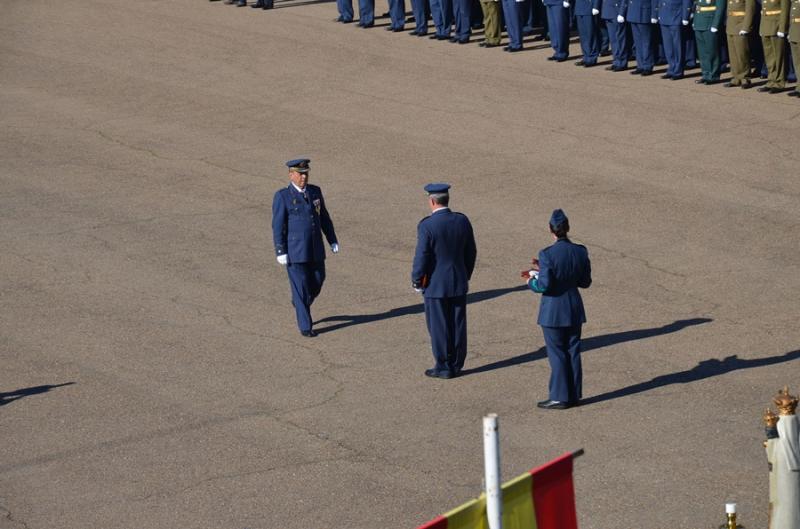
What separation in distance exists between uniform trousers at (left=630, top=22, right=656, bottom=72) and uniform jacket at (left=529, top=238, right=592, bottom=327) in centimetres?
1210

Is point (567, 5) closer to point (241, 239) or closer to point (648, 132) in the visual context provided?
point (648, 132)

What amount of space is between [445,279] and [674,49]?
37.4ft

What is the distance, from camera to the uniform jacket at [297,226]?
45.0 ft

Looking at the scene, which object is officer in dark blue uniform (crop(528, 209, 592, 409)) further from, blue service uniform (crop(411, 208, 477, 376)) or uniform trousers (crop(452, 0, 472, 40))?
uniform trousers (crop(452, 0, 472, 40))

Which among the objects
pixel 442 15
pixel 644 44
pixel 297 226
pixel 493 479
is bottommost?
pixel 297 226

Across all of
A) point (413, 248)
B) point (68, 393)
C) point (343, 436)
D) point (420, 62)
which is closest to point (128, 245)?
point (413, 248)

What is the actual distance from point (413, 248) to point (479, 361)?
3.38m

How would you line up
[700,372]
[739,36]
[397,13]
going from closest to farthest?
[700,372]
[739,36]
[397,13]

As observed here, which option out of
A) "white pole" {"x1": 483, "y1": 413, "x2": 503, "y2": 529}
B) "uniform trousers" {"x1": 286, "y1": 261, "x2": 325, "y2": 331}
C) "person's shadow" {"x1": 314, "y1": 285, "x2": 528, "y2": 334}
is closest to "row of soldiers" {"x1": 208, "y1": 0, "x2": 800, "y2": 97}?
"person's shadow" {"x1": 314, "y1": 285, "x2": 528, "y2": 334}

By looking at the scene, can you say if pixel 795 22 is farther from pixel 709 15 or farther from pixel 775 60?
pixel 709 15

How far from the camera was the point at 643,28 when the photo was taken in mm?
23141

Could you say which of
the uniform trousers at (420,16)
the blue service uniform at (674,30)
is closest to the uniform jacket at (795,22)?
the blue service uniform at (674,30)

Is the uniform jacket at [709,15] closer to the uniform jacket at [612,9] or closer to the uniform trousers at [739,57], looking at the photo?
the uniform trousers at [739,57]

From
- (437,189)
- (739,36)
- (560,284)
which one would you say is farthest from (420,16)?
(560,284)
